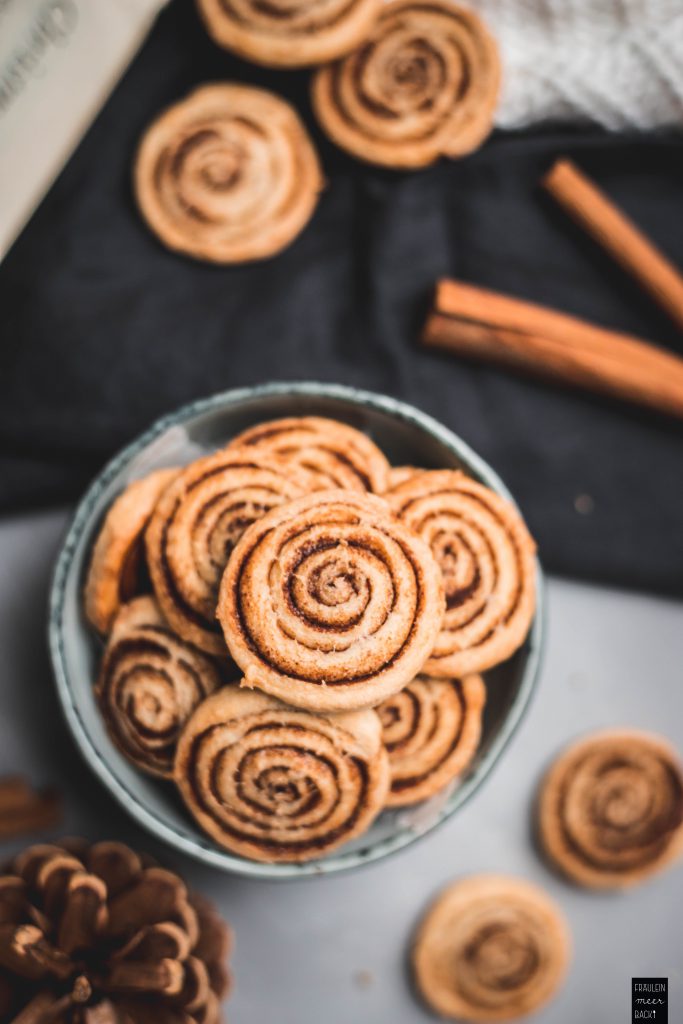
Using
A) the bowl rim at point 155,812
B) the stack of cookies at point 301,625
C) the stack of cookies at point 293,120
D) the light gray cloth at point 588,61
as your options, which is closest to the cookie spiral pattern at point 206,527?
the stack of cookies at point 301,625

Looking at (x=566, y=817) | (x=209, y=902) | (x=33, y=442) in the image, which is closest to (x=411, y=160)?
(x=33, y=442)

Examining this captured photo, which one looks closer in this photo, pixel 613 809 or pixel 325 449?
pixel 325 449

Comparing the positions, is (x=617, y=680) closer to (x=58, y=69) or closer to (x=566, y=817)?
(x=566, y=817)

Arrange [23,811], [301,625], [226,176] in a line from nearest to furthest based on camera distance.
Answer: [301,625] < [23,811] < [226,176]

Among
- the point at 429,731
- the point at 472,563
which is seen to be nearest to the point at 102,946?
the point at 429,731

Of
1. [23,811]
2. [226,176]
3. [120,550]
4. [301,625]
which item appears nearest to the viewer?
[301,625]

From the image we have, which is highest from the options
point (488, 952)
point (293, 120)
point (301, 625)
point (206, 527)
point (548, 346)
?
point (293, 120)

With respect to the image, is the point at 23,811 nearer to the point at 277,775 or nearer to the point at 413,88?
the point at 277,775

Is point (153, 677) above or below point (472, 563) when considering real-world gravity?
below
